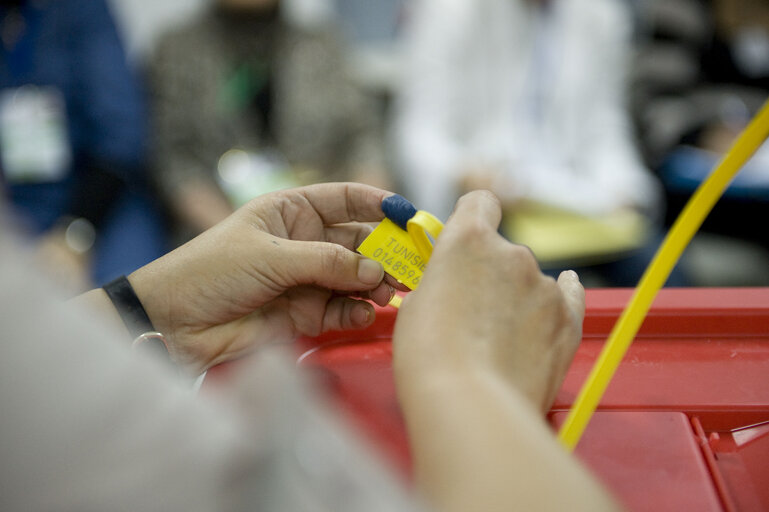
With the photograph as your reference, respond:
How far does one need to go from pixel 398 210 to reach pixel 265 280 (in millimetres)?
145

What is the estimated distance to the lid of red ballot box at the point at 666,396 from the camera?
1.40 ft

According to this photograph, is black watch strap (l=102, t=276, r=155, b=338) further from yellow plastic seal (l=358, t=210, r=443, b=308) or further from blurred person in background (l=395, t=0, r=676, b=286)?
blurred person in background (l=395, t=0, r=676, b=286)

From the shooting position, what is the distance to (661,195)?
4.84 feet

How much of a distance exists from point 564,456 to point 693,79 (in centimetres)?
162

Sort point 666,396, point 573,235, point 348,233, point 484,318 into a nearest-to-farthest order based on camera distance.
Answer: point 484,318, point 666,396, point 348,233, point 573,235

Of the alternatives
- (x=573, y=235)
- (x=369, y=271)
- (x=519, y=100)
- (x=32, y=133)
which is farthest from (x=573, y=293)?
(x=32, y=133)

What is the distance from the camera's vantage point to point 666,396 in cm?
50

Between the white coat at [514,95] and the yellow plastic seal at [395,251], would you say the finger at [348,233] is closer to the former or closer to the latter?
the yellow plastic seal at [395,251]

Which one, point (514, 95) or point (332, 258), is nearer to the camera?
point (332, 258)

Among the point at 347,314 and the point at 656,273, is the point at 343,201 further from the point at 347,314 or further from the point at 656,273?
the point at 656,273

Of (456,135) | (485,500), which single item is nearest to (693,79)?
(456,135)

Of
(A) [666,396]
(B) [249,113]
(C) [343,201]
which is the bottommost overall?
(A) [666,396]

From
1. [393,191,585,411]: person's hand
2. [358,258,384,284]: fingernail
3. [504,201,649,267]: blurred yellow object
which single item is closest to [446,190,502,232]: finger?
[393,191,585,411]: person's hand

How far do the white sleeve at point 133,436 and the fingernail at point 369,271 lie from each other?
302 mm
